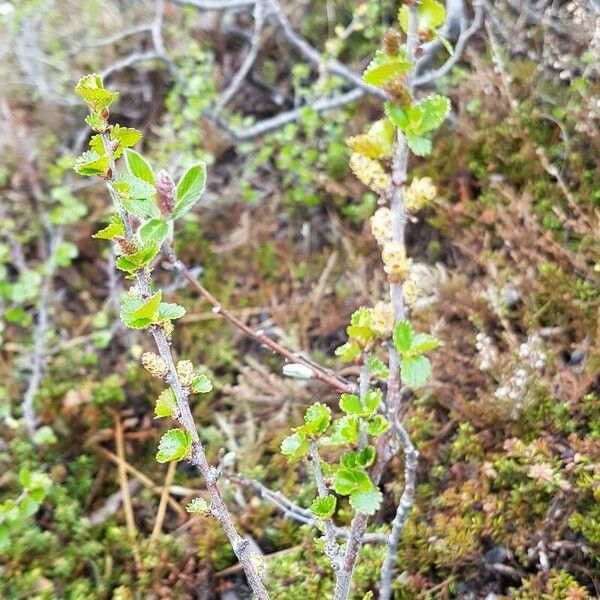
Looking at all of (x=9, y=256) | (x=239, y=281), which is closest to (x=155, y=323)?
(x=239, y=281)

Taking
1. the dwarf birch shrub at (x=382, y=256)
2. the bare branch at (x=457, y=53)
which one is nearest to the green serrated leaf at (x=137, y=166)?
the dwarf birch shrub at (x=382, y=256)

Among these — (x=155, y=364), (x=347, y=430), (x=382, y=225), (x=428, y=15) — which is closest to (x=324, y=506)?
(x=347, y=430)

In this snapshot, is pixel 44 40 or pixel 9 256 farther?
pixel 44 40

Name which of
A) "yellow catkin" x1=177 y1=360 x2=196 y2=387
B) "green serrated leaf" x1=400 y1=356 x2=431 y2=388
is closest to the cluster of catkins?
"green serrated leaf" x1=400 y1=356 x2=431 y2=388

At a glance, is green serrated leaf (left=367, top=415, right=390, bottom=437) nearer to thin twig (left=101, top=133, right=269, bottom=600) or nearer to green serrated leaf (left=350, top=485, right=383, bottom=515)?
green serrated leaf (left=350, top=485, right=383, bottom=515)

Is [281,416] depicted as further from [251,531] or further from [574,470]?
[574,470]

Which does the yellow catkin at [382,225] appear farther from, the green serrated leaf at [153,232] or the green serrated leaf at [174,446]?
the green serrated leaf at [174,446]
